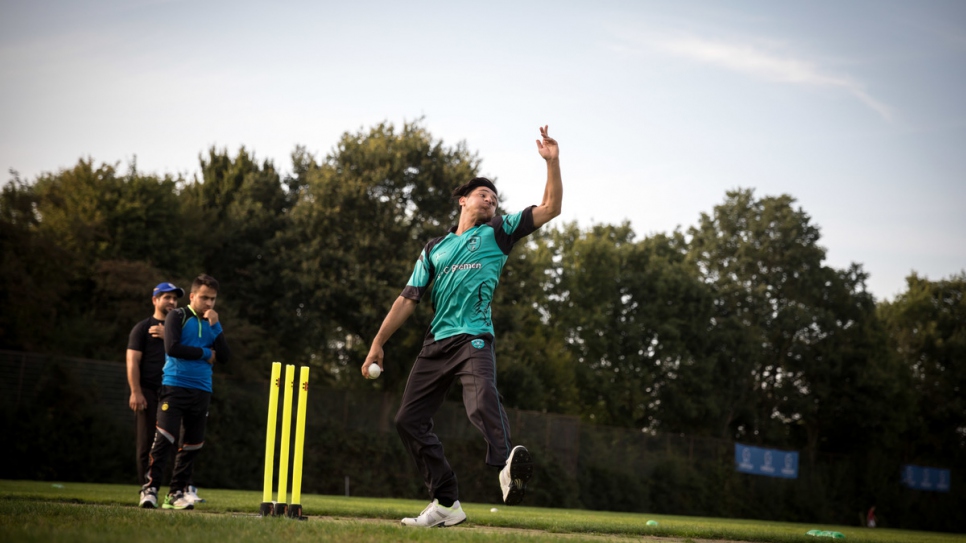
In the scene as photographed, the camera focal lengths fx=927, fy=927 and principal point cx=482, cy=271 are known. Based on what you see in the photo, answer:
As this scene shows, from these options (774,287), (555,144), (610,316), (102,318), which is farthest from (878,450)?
(555,144)

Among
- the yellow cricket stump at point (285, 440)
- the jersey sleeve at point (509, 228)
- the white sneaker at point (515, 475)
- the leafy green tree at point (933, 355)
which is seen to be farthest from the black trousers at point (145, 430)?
the leafy green tree at point (933, 355)

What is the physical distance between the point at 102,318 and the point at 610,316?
28084 millimetres

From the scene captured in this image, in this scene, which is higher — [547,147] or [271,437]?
[547,147]

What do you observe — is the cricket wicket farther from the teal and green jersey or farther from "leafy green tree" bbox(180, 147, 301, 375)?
"leafy green tree" bbox(180, 147, 301, 375)

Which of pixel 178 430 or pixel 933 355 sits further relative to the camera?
pixel 933 355

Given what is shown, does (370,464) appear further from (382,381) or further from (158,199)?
(158,199)

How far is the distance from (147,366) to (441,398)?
16.6ft

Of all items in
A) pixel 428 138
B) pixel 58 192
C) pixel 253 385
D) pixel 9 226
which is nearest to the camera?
pixel 9 226

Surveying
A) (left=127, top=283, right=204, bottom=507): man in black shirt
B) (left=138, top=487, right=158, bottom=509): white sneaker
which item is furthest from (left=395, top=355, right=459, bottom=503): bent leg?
(left=127, top=283, right=204, bottom=507): man in black shirt

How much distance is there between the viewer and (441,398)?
6.93 meters

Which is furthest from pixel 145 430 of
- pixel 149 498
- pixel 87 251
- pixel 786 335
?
pixel 786 335

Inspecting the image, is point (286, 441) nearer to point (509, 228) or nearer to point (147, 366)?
point (509, 228)

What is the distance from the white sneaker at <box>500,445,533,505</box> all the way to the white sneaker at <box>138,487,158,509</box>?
13.3 ft

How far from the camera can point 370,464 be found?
1118 inches
